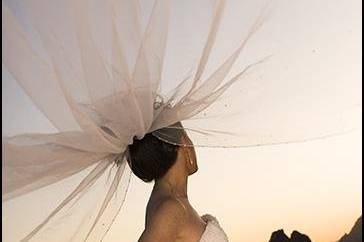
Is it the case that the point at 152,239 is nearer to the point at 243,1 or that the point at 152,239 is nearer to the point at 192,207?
the point at 192,207

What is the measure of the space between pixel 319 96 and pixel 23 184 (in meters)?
1.12

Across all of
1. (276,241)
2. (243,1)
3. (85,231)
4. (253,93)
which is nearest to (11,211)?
(85,231)

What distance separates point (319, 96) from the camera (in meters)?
2.00

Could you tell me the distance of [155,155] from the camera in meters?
2.08

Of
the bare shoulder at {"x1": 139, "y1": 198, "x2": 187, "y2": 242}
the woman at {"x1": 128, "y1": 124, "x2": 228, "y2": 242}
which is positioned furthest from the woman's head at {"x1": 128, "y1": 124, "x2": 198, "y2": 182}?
the bare shoulder at {"x1": 139, "y1": 198, "x2": 187, "y2": 242}

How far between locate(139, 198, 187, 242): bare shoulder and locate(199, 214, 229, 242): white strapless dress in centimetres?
21

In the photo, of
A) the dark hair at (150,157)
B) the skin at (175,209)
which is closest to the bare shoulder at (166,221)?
the skin at (175,209)

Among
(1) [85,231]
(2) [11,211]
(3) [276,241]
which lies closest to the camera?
(2) [11,211]

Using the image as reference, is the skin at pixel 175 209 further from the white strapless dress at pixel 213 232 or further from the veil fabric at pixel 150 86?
the veil fabric at pixel 150 86

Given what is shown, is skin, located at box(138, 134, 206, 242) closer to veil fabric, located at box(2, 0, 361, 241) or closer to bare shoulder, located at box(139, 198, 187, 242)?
A: bare shoulder, located at box(139, 198, 187, 242)

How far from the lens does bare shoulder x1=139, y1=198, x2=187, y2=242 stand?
1.75 m

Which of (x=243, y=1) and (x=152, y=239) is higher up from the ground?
(x=243, y=1)

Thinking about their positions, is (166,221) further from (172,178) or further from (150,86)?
(150,86)

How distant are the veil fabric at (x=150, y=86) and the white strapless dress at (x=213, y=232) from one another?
0.37 metres
